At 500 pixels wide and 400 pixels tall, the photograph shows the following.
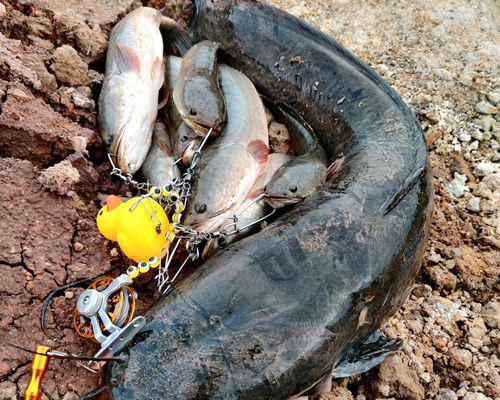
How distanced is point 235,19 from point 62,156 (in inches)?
85.0

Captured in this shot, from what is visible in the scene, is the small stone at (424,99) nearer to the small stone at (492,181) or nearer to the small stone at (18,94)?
the small stone at (492,181)

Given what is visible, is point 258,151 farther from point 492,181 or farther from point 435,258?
point 492,181

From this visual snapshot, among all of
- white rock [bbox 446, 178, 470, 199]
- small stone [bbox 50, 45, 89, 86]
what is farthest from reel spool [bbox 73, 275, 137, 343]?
white rock [bbox 446, 178, 470, 199]

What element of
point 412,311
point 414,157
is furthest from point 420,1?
point 412,311

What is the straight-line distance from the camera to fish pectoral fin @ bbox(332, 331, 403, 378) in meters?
3.44

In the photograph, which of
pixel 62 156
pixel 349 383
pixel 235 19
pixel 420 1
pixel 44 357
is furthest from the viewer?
pixel 420 1

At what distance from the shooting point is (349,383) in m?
3.66

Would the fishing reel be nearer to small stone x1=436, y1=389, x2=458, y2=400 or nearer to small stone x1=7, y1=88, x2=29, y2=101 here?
small stone x1=7, y1=88, x2=29, y2=101

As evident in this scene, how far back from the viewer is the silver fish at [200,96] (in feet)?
14.0

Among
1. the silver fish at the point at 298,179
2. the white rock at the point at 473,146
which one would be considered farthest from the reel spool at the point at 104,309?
the white rock at the point at 473,146

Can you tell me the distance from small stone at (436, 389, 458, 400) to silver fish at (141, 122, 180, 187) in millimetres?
2302

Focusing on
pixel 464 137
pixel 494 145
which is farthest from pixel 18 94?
pixel 494 145

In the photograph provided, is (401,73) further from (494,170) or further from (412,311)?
(412,311)

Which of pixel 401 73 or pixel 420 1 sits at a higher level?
pixel 420 1
